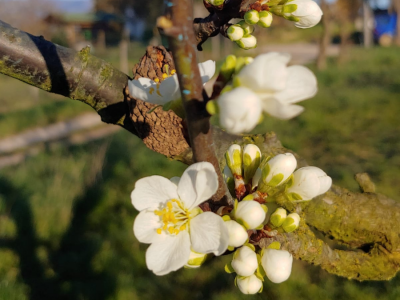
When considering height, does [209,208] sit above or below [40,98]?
above

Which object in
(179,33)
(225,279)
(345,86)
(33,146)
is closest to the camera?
(179,33)

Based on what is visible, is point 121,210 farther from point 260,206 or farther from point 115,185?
point 260,206

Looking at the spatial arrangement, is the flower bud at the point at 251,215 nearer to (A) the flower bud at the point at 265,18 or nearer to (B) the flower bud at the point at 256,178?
(B) the flower bud at the point at 256,178

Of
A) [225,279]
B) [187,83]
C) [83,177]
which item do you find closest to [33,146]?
[83,177]

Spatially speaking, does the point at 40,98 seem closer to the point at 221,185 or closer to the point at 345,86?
the point at 345,86

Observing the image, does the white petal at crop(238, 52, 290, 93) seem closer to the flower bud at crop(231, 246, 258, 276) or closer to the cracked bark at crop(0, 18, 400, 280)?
the flower bud at crop(231, 246, 258, 276)

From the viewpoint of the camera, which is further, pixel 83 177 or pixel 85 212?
pixel 83 177

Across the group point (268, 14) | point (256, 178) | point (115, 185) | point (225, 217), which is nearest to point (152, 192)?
point (225, 217)
